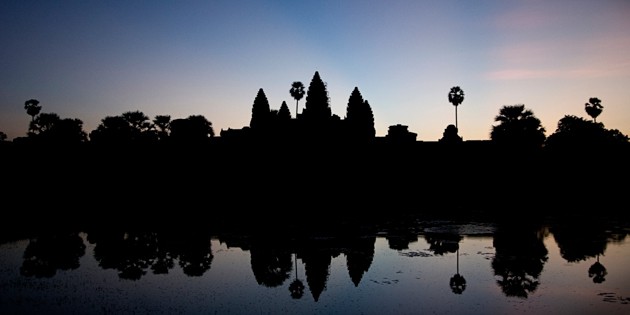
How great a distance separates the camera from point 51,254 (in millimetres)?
28031

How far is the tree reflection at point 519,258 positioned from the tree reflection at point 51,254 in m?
21.8

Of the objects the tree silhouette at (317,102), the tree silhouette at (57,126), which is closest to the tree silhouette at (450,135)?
the tree silhouette at (317,102)

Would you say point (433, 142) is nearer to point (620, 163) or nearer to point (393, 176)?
point (393, 176)

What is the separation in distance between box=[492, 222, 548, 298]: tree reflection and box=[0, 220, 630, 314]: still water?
0.27 feet

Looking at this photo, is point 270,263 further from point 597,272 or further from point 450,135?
point 450,135

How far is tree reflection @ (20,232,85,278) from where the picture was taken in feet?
78.3

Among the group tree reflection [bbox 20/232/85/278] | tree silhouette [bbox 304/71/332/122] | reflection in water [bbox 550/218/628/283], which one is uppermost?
tree silhouette [bbox 304/71/332/122]

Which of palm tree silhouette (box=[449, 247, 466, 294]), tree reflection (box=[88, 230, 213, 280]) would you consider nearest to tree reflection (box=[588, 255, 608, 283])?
palm tree silhouette (box=[449, 247, 466, 294])

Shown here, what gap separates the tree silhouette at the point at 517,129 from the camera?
7806 centimetres

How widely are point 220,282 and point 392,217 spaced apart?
24.1 m

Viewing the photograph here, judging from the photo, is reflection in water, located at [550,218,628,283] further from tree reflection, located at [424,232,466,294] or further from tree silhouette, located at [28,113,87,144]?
tree silhouette, located at [28,113,87,144]

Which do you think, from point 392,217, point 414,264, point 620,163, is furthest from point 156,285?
point 620,163

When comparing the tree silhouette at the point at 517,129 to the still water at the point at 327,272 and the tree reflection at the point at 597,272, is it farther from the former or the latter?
the tree reflection at the point at 597,272

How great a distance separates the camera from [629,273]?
67.5 feet
